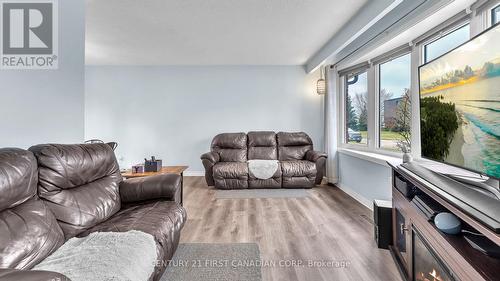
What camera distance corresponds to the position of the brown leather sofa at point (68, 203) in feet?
3.80

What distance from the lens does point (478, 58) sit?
118 centimetres

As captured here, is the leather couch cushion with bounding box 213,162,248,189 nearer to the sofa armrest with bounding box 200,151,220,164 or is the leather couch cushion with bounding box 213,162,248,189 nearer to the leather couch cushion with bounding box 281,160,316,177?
the sofa armrest with bounding box 200,151,220,164

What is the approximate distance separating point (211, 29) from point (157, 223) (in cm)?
262

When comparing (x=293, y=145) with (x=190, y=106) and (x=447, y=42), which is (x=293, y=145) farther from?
(x=447, y=42)

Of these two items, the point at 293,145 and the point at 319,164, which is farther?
the point at 293,145

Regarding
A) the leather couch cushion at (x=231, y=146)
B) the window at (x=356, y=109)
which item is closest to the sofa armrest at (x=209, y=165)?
the leather couch cushion at (x=231, y=146)

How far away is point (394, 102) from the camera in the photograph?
3.01 metres

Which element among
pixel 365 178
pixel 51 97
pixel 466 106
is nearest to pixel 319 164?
pixel 365 178

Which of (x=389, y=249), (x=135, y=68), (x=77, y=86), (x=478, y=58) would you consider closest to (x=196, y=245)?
(x=389, y=249)

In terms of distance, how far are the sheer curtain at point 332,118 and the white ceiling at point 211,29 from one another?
62 cm

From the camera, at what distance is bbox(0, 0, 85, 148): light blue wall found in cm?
167

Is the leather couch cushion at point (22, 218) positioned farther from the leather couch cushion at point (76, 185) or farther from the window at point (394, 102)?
the window at point (394, 102)

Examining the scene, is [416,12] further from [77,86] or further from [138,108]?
[138,108]

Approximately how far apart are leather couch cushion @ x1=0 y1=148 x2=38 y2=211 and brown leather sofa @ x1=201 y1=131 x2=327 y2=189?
2.81m
